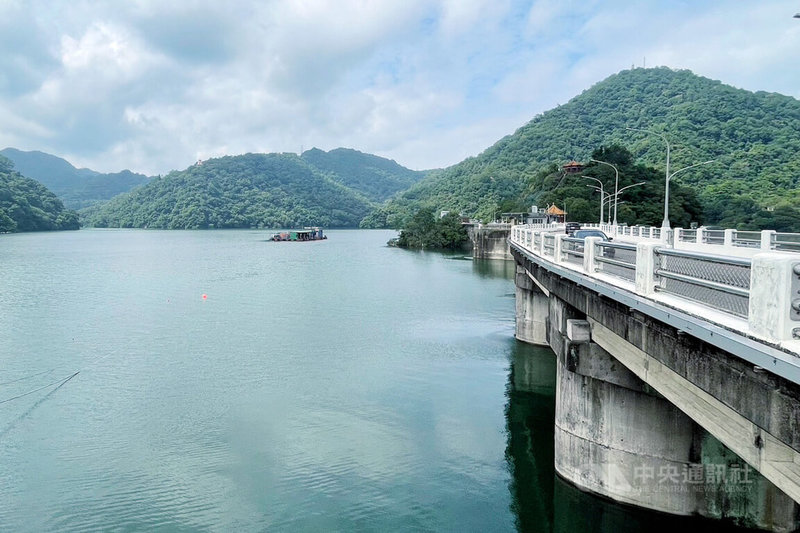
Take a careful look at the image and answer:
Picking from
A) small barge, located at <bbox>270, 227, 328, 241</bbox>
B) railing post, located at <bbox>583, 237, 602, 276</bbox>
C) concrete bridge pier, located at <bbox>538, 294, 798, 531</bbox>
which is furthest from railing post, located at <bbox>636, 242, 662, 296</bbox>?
small barge, located at <bbox>270, 227, 328, 241</bbox>

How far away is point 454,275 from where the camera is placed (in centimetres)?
6072

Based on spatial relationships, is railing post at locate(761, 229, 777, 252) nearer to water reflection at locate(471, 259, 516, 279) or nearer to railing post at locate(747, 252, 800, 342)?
railing post at locate(747, 252, 800, 342)

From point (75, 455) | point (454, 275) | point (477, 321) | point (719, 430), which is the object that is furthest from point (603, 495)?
point (454, 275)

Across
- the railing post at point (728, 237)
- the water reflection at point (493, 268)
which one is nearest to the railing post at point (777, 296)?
the railing post at point (728, 237)

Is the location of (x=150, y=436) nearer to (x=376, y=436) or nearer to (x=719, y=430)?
(x=376, y=436)

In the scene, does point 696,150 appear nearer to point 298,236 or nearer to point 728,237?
point 298,236

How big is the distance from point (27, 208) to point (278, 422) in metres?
173

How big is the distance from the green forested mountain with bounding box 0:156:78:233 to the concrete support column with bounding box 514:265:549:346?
6339 inches

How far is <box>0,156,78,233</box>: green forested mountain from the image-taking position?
500 ft

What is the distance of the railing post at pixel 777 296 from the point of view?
4.57m

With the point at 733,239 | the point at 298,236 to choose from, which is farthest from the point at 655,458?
the point at 298,236

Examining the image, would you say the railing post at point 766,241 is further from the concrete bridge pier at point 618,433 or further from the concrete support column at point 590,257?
the concrete support column at point 590,257

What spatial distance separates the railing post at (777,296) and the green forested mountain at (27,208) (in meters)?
177

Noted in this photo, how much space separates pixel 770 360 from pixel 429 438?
1263 cm
